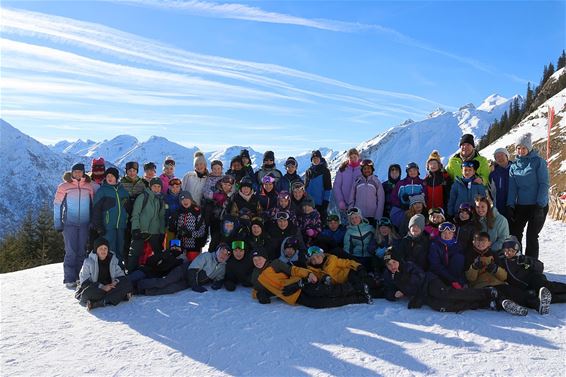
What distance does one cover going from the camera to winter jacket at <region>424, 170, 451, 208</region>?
818cm

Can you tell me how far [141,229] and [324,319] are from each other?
13.8 ft

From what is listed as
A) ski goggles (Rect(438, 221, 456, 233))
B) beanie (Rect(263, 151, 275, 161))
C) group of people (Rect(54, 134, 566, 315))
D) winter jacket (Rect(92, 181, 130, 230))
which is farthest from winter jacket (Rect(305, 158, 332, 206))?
winter jacket (Rect(92, 181, 130, 230))

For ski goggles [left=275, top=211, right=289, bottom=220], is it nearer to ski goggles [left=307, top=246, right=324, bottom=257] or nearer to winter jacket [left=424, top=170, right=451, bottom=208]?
ski goggles [left=307, top=246, right=324, bottom=257]

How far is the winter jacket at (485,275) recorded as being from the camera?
21.4ft

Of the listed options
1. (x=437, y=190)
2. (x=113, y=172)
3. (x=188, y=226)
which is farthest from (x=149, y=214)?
(x=437, y=190)

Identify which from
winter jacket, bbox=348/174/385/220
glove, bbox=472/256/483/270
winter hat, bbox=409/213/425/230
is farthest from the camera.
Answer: winter jacket, bbox=348/174/385/220

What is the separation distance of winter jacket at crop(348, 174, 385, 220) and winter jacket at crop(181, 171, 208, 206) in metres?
3.41

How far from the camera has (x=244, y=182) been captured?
8422 mm

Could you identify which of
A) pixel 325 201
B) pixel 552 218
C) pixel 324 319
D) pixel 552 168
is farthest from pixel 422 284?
pixel 552 168

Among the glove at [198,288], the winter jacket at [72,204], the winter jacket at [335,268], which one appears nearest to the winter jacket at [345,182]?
the winter jacket at [335,268]

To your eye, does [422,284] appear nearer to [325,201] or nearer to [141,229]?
[325,201]

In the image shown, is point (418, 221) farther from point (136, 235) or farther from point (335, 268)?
point (136, 235)

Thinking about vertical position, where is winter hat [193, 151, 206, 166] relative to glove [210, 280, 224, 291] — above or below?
above

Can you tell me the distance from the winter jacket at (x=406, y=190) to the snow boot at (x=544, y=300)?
275cm
